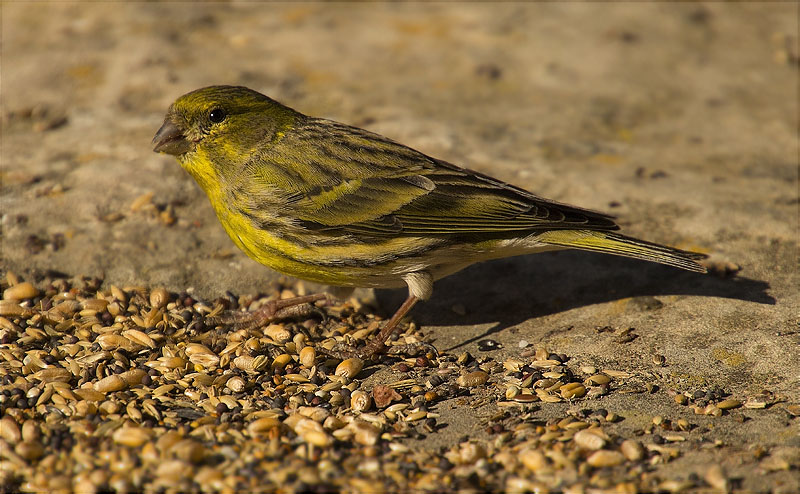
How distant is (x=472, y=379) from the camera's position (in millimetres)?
4727

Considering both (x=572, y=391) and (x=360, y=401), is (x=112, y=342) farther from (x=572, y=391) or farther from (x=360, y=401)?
(x=572, y=391)

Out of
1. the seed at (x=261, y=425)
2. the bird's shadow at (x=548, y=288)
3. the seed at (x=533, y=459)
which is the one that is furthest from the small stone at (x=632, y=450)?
the seed at (x=261, y=425)

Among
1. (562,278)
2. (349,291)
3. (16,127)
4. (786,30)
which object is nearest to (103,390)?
(349,291)

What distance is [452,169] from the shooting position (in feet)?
17.9

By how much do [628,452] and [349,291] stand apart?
2269 millimetres

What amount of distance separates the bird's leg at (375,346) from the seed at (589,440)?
1.51 meters

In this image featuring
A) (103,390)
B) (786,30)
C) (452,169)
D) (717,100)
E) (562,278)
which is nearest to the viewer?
(103,390)

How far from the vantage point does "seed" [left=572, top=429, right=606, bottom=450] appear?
397 cm

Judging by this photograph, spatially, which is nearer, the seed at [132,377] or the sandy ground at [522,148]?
the seed at [132,377]

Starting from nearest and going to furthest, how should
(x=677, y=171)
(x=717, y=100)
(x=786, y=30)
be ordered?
(x=677, y=171)
(x=717, y=100)
(x=786, y=30)

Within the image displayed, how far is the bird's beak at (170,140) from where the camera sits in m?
5.16

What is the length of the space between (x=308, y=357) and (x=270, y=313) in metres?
0.61

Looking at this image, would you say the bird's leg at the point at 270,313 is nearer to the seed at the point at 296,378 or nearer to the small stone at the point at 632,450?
the seed at the point at 296,378

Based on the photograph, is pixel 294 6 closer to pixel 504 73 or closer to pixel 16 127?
pixel 504 73
